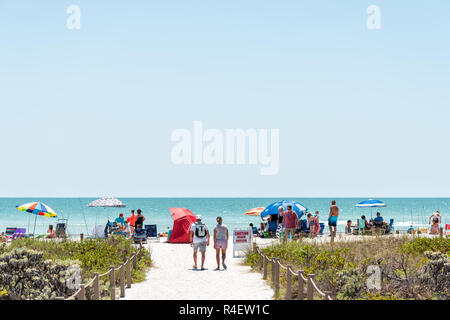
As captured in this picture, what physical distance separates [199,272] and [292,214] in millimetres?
5813

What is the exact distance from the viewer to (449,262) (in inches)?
433

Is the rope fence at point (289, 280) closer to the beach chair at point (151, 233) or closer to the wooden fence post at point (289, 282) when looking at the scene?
the wooden fence post at point (289, 282)

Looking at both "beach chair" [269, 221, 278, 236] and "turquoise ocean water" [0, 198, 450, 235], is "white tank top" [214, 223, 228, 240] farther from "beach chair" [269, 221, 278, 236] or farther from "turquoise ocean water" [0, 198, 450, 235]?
"turquoise ocean water" [0, 198, 450, 235]

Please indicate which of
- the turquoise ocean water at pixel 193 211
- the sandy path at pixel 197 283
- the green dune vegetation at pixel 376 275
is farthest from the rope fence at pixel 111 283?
the turquoise ocean water at pixel 193 211

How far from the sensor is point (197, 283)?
12984mm

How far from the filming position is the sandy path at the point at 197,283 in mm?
11281

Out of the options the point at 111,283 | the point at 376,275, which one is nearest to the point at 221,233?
the point at 376,275

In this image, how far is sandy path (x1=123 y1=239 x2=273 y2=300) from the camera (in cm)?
1128

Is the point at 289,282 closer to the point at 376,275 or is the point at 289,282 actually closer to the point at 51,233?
the point at 376,275

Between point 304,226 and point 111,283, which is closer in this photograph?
point 111,283

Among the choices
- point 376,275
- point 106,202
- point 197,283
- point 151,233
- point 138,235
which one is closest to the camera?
point 376,275
